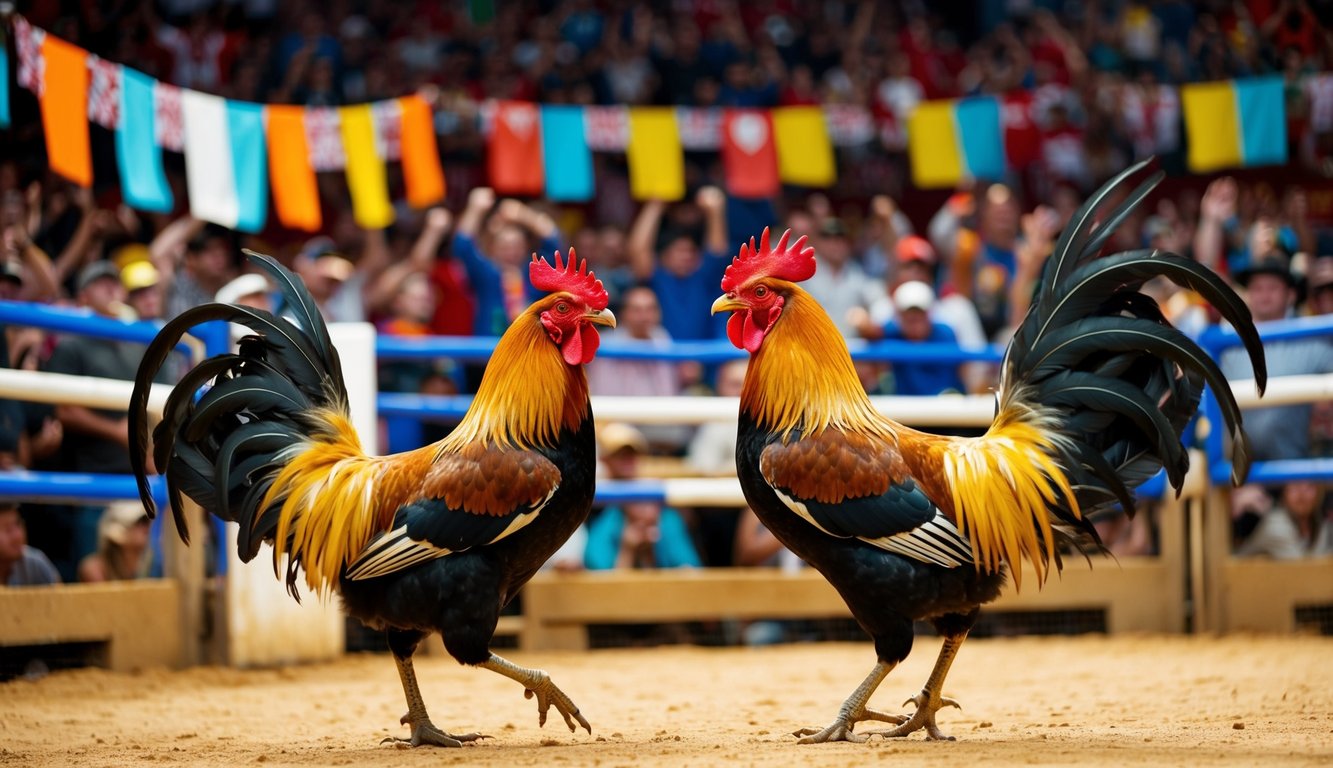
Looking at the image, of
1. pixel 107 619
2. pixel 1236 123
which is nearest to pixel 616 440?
pixel 107 619

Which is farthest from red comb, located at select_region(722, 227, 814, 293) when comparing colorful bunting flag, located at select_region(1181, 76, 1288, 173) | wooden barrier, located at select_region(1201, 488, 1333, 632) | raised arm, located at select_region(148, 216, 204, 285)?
colorful bunting flag, located at select_region(1181, 76, 1288, 173)

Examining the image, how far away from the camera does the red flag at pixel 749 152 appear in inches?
491

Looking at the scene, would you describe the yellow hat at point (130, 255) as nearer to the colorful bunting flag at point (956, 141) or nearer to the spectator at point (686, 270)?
the spectator at point (686, 270)

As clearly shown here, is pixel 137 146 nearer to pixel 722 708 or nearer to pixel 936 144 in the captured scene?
pixel 722 708

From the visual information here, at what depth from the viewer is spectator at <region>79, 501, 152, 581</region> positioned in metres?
7.34

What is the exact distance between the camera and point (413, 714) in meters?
4.94

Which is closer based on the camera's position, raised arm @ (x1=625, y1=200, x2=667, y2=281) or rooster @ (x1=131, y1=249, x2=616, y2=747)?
rooster @ (x1=131, y1=249, x2=616, y2=747)

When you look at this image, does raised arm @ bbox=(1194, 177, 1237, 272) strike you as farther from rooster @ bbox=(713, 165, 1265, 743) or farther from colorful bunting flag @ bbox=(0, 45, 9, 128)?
colorful bunting flag @ bbox=(0, 45, 9, 128)

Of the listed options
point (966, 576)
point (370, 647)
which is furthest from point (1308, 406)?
point (370, 647)

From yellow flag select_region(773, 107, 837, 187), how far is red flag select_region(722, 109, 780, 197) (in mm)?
115

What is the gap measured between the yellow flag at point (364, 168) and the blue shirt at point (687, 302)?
213 cm

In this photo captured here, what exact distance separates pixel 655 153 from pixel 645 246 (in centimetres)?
111

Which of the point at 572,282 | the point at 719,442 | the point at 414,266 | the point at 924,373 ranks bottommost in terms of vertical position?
the point at 719,442

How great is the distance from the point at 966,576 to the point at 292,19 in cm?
1103
